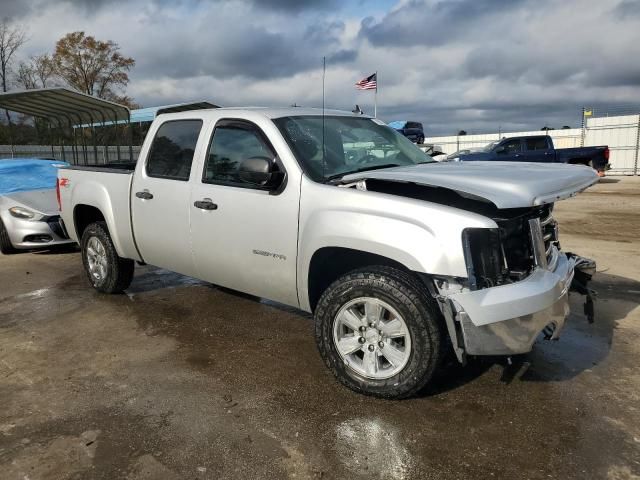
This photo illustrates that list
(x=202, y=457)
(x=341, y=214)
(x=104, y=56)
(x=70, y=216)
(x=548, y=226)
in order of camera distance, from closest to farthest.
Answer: (x=202, y=457) < (x=341, y=214) < (x=548, y=226) < (x=70, y=216) < (x=104, y=56)

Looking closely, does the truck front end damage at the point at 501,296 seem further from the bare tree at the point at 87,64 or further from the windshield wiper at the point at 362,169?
the bare tree at the point at 87,64

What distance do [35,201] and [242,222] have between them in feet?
18.6

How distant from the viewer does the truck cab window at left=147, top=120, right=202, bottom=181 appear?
175 inches

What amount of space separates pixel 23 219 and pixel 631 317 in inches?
311

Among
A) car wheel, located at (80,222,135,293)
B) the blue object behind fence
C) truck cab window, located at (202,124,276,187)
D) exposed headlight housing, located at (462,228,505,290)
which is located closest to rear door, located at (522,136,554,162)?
the blue object behind fence

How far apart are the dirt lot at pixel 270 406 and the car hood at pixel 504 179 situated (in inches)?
51.4

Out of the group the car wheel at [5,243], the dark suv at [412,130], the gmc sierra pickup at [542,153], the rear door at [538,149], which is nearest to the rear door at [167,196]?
the car wheel at [5,243]

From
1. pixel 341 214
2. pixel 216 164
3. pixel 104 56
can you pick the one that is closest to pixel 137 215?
pixel 216 164

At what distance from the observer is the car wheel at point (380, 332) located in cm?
305

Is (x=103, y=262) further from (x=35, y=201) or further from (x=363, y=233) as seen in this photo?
(x=363, y=233)

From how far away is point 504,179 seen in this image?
315 centimetres

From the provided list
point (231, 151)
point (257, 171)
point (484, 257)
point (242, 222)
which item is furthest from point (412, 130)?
point (484, 257)

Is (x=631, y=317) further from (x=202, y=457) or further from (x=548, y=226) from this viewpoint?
(x=202, y=457)

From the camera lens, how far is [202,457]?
273 cm
